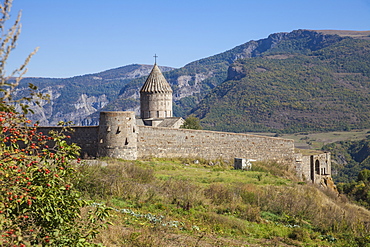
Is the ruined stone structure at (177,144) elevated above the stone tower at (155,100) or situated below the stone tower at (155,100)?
below

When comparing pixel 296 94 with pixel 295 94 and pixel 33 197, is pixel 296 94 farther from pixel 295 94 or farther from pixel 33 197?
pixel 33 197

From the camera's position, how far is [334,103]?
360ft

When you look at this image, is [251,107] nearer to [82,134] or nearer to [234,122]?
[234,122]

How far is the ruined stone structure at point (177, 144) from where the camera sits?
21594mm

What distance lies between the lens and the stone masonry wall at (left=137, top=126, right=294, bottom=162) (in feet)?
77.0

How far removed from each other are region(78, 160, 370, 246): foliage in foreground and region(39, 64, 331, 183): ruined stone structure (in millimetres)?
4866

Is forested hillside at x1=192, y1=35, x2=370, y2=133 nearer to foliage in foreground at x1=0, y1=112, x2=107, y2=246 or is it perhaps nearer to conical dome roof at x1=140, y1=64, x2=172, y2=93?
→ conical dome roof at x1=140, y1=64, x2=172, y2=93

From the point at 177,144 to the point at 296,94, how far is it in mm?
97035

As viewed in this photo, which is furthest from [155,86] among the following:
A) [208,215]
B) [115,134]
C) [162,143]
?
[208,215]

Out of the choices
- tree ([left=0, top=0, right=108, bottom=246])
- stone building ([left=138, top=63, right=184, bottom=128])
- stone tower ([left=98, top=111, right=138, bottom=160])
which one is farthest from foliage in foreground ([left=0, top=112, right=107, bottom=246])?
stone building ([left=138, top=63, right=184, bottom=128])

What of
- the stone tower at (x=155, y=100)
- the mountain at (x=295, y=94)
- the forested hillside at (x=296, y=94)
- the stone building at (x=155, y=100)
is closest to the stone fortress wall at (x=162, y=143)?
the stone building at (x=155, y=100)

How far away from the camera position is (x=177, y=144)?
24.5 meters

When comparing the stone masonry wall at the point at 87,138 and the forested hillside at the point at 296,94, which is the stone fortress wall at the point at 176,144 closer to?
the stone masonry wall at the point at 87,138

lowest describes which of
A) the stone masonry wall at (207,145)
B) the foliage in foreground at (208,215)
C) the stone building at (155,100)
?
the foliage in foreground at (208,215)
